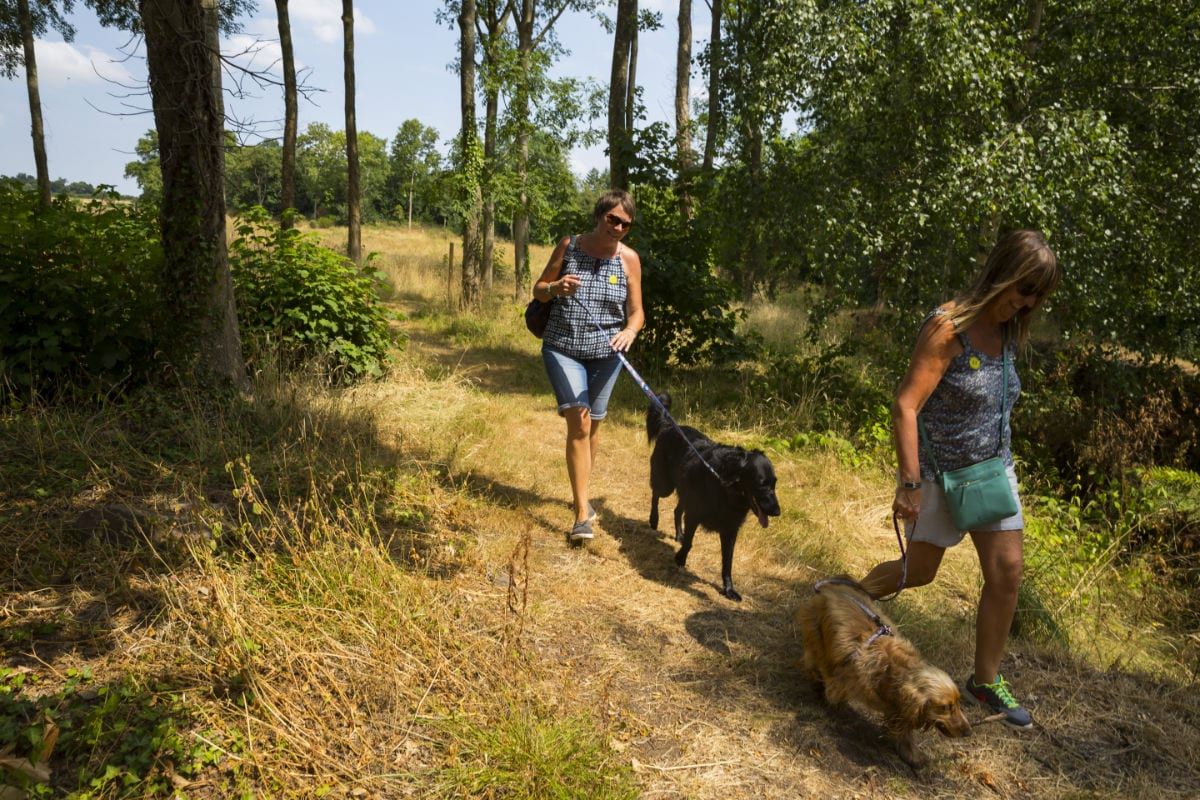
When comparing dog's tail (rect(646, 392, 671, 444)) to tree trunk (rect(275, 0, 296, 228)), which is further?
tree trunk (rect(275, 0, 296, 228))

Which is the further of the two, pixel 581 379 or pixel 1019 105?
pixel 1019 105

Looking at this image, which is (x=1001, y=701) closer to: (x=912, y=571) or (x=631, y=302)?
(x=912, y=571)

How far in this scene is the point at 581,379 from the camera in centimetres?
420

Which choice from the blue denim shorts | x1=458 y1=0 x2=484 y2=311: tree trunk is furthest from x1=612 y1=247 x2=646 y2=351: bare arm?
x1=458 y1=0 x2=484 y2=311: tree trunk

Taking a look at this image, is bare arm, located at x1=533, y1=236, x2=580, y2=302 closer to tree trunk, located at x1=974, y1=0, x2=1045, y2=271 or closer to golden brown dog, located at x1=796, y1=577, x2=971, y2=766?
golden brown dog, located at x1=796, y1=577, x2=971, y2=766

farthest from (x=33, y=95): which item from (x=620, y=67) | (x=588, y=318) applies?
(x=588, y=318)

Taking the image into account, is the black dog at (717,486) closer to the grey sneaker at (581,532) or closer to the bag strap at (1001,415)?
the grey sneaker at (581,532)

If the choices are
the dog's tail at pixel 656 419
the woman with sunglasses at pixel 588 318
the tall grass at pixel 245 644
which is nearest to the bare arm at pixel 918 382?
the tall grass at pixel 245 644

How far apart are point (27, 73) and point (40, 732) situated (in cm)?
2172

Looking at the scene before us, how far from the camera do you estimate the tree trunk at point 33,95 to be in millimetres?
16484

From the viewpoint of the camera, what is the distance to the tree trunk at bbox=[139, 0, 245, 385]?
5.09 meters

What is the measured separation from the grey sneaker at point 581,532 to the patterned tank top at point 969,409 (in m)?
2.21

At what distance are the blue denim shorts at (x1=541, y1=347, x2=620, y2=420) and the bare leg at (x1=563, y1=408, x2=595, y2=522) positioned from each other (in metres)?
0.06

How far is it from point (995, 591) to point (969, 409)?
30.7 inches
